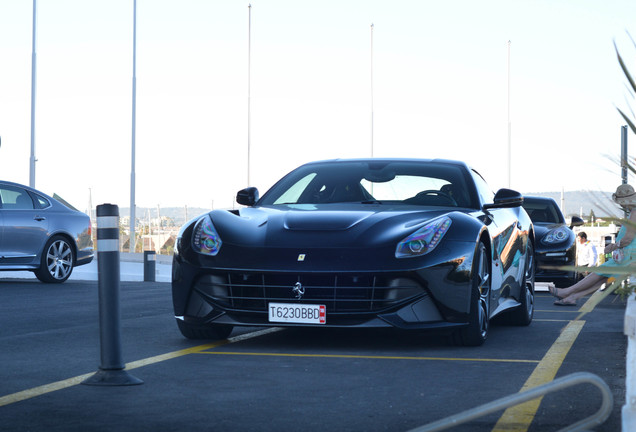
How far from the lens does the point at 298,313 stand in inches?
256

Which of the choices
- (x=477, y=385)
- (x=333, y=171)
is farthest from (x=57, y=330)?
(x=477, y=385)

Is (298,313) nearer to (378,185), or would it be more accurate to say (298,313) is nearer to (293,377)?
(293,377)

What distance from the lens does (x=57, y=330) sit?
7.91 m

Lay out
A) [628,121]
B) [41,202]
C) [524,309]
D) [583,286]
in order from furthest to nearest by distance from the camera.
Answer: [41,202], [583,286], [524,309], [628,121]

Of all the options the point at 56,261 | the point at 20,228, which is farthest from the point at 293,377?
the point at 56,261

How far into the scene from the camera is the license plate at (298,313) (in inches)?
255

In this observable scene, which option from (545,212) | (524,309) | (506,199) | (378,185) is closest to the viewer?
(506,199)

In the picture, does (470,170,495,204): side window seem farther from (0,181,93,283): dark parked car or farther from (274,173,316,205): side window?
(0,181,93,283): dark parked car

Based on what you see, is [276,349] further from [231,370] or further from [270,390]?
[270,390]

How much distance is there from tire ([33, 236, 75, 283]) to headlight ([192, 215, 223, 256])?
25.2 ft

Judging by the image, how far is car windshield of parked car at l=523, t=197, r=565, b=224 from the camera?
1780 centimetres

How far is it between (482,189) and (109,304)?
3878mm

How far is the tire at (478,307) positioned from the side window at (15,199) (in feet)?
28.0

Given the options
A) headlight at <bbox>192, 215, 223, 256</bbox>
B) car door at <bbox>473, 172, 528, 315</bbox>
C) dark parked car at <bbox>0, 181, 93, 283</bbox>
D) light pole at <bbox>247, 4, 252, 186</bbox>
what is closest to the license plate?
headlight at <bbox>192, 215, 223, 256</bbox>
